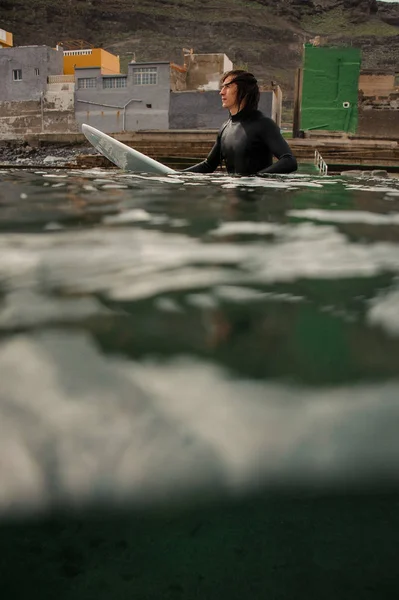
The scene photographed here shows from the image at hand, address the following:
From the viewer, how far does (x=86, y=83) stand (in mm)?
32812

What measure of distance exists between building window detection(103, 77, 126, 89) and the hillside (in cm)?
4408

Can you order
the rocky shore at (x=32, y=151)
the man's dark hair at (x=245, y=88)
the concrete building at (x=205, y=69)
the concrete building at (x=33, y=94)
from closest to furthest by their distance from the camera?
the man's dark hair at (x=245, y=88), the rocky shore at (x=32, y=151), the concrete building at (x=205, y=69), the concrete building at (x=33, y=94)

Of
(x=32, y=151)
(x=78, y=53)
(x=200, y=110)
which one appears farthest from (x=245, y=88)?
(x=78, y=53)

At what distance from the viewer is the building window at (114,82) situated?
106ft

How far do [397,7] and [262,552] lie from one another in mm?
114395

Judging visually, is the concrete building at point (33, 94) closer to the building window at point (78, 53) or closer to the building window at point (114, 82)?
the building window at point (114, 82)

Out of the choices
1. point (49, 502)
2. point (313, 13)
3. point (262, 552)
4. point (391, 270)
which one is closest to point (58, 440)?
point (49, 502)

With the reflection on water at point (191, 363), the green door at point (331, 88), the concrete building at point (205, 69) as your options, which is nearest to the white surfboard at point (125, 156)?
the reflection on water at point (191, 363)

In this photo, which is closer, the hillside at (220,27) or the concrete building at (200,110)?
the concrete building at (200,110)

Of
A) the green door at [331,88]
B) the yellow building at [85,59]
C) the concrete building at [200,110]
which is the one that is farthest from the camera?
the yellow building at [85,59]

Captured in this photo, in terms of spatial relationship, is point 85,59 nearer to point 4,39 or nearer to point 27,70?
point 27,70

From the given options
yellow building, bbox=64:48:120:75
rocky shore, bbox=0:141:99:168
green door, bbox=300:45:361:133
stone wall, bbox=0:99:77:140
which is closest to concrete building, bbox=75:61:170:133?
stone wall, bbox=0:99:77:140

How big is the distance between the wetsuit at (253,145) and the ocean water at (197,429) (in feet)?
12.6

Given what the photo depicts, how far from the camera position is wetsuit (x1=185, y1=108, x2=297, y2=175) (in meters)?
5.17
